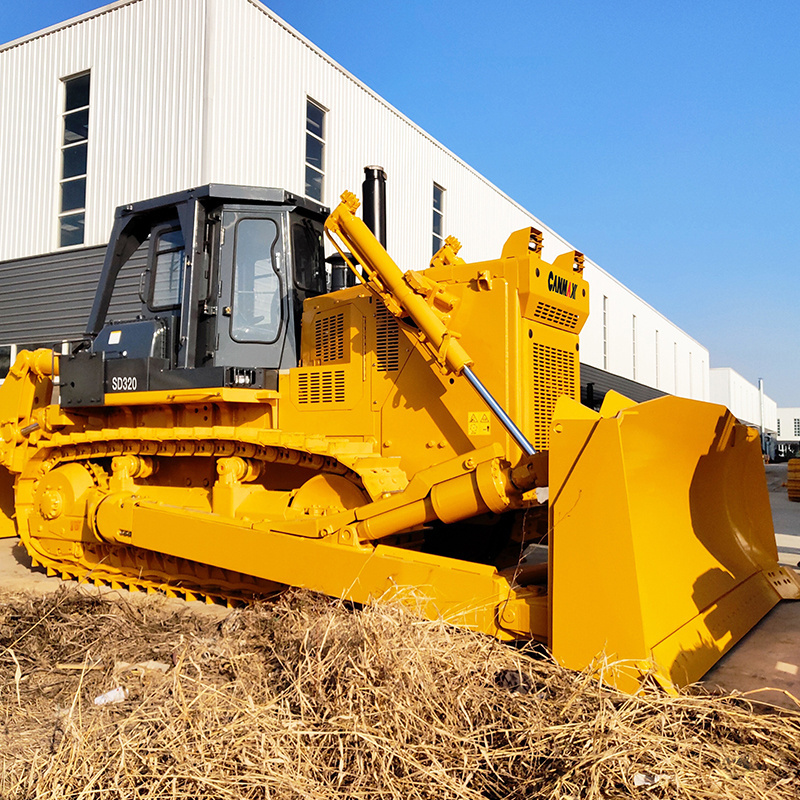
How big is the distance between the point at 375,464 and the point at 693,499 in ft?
6.54

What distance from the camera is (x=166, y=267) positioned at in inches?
235

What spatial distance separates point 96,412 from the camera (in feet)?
21.3

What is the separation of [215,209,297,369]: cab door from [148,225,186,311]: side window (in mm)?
445

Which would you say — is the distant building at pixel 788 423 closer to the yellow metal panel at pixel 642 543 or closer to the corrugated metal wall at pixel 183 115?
the corrugated metal wall at pixel 183 115

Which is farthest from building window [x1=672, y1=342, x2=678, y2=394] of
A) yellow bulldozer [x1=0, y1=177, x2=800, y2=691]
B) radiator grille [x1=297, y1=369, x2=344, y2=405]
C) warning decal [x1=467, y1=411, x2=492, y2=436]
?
warning decal [x1=467, y1=411, x2=492, y2=436]

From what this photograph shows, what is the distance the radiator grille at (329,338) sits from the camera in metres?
5.43

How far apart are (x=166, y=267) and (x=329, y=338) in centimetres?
160

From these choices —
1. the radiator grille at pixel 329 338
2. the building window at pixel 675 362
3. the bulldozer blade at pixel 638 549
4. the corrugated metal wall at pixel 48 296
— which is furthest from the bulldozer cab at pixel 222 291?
the building window at pixel 675 362

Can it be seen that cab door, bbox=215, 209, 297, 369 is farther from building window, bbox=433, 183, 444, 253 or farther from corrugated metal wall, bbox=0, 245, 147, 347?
building window, bbox=433, 183, 444, 253

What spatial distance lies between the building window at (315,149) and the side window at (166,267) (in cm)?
690

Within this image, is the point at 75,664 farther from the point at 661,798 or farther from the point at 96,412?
the point at 661,798

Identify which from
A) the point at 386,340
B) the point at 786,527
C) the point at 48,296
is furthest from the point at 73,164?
the point at 786,527

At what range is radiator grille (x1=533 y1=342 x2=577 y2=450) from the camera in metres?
4.70

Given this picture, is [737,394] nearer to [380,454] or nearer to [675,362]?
[675,362]
